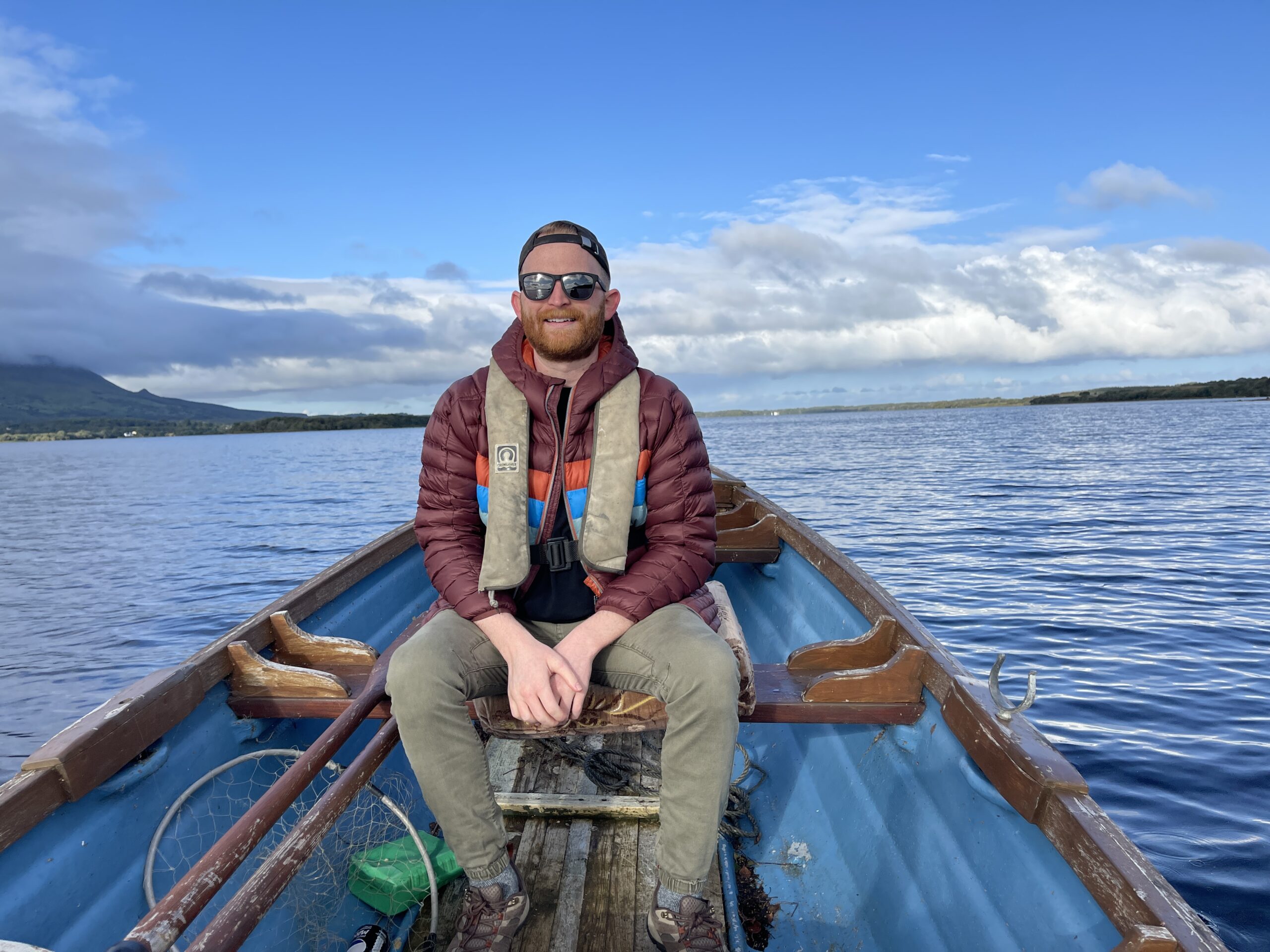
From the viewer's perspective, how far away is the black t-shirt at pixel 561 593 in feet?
9.80

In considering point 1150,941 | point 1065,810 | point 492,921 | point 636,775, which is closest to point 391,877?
point 492,921

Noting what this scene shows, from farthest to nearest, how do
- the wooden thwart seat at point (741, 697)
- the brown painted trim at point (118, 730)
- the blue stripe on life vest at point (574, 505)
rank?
the blue stripe on life vest at point (574, 505)
the wooden thwart seat at point (741, 697)
the brown painted trim at point (118, 730)

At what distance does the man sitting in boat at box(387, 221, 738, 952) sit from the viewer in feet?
8.18

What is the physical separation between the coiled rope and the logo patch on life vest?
1.71 meters

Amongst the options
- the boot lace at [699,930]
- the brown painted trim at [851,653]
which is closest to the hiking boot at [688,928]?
the boot lace at [699,930]

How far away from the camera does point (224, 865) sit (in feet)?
6.26

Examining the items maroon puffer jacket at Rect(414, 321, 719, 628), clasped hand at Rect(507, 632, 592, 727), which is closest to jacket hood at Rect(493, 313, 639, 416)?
maroon puffer jacket at Rect(414, 321, 719, 628)

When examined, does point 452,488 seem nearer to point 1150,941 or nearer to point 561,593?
point 561,593

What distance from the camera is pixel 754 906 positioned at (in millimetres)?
3412

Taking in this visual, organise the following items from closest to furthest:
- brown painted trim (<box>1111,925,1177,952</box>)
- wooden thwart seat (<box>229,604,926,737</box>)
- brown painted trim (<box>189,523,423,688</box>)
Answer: brown painted trim (<box>1111,925,1177,952</box>), wooden thwart seat (<box>229,604,926,737</box>), brown painted trim (<box>189,523,423,688</box>)

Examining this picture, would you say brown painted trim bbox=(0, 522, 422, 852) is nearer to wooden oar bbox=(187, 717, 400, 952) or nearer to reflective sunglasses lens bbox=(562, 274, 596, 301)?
wooden oar bbox=(187, 717, 400, 952)

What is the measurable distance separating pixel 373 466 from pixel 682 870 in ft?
180

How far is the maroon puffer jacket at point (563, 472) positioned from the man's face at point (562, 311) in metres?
0.11

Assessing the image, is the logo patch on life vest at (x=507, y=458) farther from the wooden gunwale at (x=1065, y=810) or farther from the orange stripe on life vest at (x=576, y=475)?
the wooden gunwale at (x=1065, y=810)
